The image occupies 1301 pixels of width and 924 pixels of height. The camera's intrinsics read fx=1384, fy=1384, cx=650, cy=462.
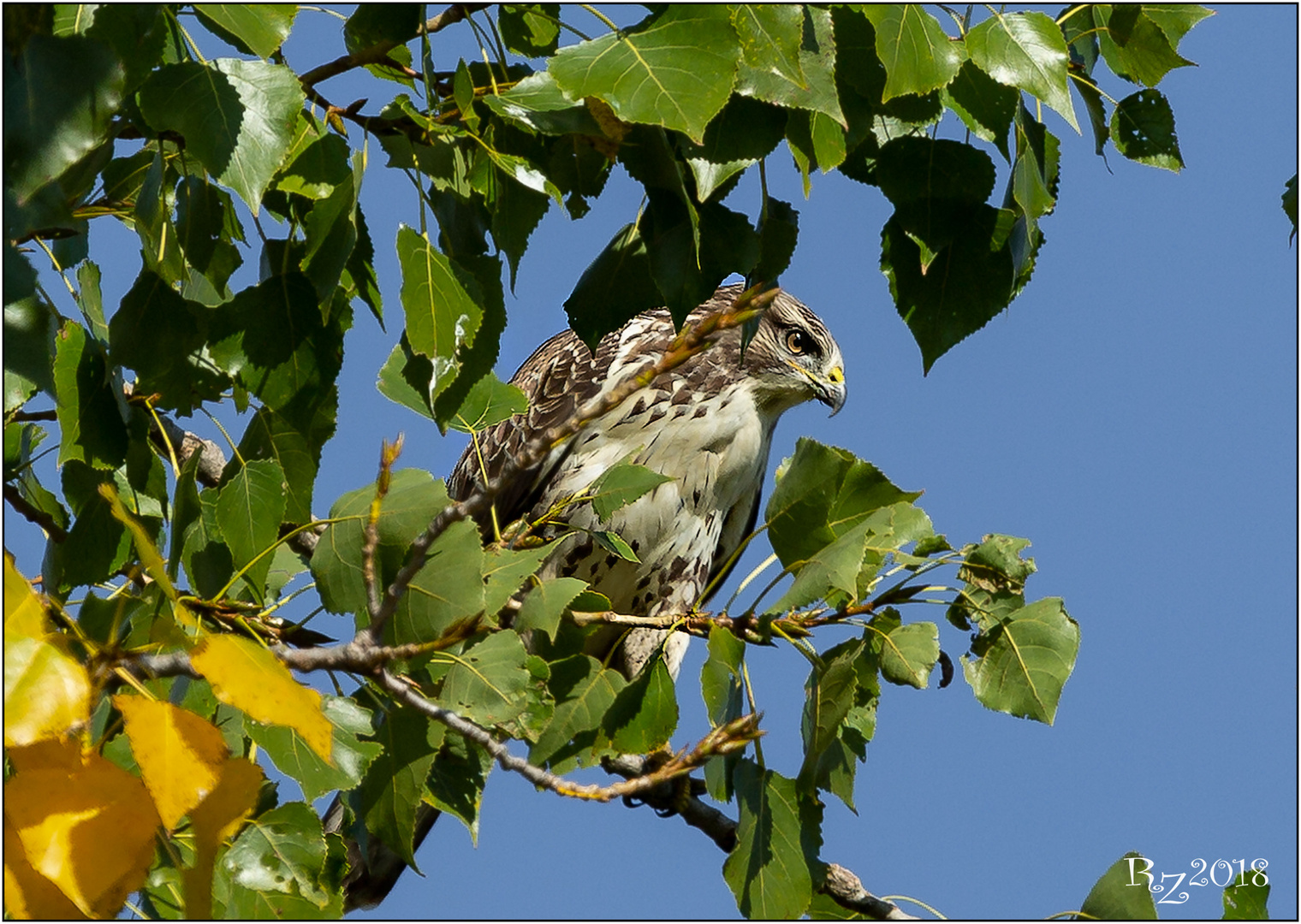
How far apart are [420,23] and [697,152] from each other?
0.52m

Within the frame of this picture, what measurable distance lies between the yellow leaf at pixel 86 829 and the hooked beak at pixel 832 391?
435cm

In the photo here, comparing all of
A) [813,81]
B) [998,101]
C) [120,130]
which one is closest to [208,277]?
[120,130]

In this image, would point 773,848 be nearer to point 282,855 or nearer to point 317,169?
point 282,855

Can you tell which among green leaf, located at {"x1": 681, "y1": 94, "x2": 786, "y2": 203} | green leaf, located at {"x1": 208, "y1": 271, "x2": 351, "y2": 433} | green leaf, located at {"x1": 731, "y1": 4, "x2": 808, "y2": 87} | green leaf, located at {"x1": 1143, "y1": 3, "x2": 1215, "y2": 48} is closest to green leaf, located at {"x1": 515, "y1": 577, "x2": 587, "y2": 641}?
green leaf, located at {"x1": 208, "y1": 271, "x2": 351, "y2": 433}

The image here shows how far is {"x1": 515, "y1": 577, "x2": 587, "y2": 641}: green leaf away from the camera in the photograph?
8.93 feet

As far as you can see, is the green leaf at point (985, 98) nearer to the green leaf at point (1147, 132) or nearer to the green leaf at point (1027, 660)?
the green leaf at point (1147, 132)

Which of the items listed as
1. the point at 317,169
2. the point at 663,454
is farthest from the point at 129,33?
the point at 663,454

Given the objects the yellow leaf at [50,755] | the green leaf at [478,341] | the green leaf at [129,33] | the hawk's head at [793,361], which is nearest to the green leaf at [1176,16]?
the green leaf at [478,341]

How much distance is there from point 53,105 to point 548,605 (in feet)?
4.37

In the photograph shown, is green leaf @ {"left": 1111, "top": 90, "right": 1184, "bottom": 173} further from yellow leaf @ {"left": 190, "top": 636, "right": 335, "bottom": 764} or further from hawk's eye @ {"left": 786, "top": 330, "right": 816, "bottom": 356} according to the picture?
hawk's eye @ {"left": 786, "top": 330, "right": 816, "bottom": 356}

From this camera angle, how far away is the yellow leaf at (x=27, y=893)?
1452 millimetres

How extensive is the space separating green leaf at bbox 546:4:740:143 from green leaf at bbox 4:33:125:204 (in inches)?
25.9

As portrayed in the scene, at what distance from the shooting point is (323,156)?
2.39 m

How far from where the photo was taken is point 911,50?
2.26 meters
